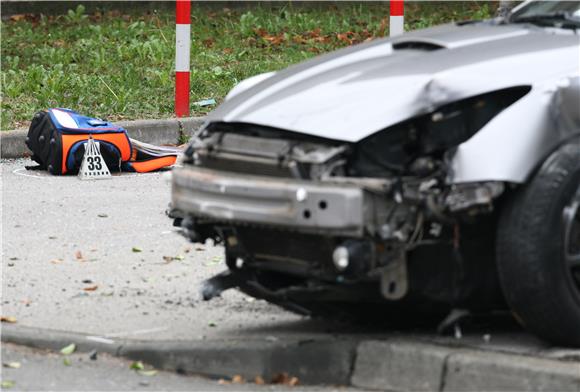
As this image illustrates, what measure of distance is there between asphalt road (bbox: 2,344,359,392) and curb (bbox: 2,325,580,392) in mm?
51

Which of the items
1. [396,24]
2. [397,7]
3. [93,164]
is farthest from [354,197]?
[396,24]

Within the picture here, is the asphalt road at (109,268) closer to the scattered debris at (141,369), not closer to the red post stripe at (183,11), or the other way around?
the scattered debris at (141,369)

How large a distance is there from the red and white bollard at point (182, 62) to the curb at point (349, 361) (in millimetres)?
5697

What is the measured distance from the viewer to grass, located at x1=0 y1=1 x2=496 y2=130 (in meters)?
11.0

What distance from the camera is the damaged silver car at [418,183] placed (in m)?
4.38

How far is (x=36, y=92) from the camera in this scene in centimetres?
1101

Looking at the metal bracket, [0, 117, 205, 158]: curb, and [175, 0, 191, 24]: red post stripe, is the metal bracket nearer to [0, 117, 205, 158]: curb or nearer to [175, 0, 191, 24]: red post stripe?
[0, 117, 205, 158]: curb

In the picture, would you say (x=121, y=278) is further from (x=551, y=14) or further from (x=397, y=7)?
(x=397, y=7)

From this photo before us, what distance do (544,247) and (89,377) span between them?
5.46 ft

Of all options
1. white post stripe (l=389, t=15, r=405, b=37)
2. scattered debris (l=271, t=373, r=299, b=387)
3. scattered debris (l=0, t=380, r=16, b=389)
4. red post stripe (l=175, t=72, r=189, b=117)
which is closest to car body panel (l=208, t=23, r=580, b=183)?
scattered debris (l=271, t=373, r=299, b=387)

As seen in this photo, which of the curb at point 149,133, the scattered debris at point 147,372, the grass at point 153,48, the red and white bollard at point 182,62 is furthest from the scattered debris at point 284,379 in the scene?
the red and white bollard at point 182,62

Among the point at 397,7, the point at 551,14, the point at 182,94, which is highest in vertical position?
the point at 397,7

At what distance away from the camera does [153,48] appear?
12.8 metres

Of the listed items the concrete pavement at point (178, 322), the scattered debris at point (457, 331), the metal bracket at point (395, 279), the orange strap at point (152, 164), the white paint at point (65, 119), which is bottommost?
the concrete pavement at point (178, 322)
